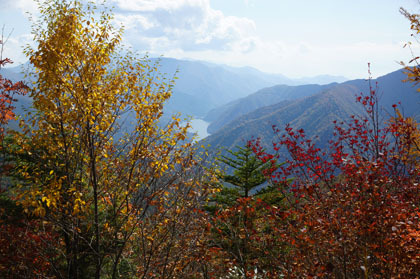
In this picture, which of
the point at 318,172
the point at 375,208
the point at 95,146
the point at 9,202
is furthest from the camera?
the point at 9,202

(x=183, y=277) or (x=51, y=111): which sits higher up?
(x=51, y=111)

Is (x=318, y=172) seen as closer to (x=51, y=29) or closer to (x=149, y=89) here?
(x=149, y=89)

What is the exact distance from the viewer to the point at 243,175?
15250 mm

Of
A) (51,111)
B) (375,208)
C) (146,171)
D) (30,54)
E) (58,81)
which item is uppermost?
(30,54)

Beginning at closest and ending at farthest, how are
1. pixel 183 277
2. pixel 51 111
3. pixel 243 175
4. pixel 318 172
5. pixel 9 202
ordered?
pixel 51 111, pixel 183 277, pixel 318 172, pixel 9 202, pixel 243 175

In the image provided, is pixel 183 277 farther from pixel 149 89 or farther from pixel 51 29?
pixel 51 29

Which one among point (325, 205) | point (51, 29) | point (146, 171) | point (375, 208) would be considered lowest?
point (325, 205)

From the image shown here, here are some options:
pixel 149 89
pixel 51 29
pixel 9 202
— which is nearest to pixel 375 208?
pixel 149 89

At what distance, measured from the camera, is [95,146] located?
5.28m

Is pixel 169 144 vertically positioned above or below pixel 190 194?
above

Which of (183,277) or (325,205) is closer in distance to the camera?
(325,205)

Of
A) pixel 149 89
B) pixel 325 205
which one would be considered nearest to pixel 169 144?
pixel 149 89

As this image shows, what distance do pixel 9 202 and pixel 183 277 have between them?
9596 millimetres

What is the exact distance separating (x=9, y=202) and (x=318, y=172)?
42.1ft
